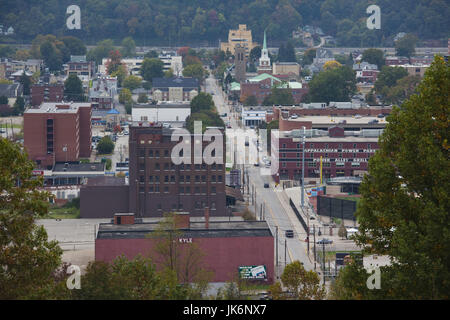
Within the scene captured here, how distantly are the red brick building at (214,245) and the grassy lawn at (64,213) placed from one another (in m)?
8.00

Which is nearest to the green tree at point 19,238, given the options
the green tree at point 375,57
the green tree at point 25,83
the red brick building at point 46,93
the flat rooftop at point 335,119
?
the flat rooftop at point 335,119

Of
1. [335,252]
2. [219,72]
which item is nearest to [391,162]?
[335,252]

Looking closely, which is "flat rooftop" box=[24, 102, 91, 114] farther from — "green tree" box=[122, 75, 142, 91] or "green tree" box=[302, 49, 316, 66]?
"green tree" box=[302, 49, 316, 66]

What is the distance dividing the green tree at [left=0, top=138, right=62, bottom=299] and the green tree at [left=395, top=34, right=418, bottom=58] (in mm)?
88017

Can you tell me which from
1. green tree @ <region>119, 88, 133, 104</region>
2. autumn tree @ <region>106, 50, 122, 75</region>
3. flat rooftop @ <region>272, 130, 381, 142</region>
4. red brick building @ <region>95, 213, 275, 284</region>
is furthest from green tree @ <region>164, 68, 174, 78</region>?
red brick building @ <region>95, 213, 275, 284</region>

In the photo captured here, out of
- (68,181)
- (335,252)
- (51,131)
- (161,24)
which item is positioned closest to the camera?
(335,252)

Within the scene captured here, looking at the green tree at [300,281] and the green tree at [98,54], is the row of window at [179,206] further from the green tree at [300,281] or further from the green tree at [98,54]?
the green tree at [98,54]

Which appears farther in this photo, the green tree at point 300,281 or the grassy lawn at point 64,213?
the grassy lawn at point 64,213

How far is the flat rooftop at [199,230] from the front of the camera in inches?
995

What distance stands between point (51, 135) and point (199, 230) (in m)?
19.1

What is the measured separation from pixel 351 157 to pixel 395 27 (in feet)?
262
